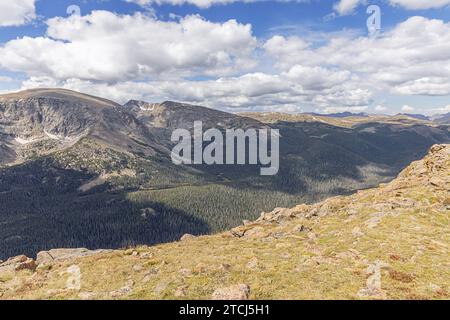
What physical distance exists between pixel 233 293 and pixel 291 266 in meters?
8.30

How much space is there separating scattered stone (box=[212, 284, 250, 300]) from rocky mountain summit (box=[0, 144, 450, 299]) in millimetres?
71

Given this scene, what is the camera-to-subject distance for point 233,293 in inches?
916

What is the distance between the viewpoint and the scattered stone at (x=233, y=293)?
22.9 meters

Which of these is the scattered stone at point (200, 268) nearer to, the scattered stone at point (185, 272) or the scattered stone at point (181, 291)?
the scattered stone at point (185, 272)

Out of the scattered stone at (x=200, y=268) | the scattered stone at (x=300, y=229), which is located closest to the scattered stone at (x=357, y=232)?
the scattered stone at (x=300, y=229)

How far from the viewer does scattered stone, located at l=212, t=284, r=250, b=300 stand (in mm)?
22891

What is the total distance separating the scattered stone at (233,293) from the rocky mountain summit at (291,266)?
0.23 feet

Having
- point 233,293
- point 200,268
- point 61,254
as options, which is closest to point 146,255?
point 200,268

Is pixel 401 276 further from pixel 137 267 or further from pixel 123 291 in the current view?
pixel 137 267

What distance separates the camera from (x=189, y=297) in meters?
23.5

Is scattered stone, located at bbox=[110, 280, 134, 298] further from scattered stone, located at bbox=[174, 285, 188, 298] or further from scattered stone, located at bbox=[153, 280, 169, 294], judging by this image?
scattered stone, located at bbox=[174, 285, 188, 298]

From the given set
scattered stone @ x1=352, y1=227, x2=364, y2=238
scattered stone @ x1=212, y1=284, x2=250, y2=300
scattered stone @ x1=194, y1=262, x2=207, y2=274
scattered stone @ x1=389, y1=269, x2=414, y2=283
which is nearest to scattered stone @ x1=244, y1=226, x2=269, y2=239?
scattered stone @ x1=352, y1=227, x2=364, y2=238
